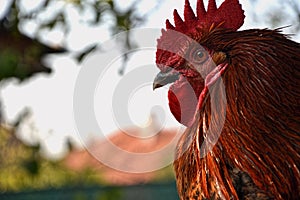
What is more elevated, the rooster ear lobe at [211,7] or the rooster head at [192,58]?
the rooster ear lobe at [211,7]

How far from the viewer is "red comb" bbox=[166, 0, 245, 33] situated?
2.50 metres

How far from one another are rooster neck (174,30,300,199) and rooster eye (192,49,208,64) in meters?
0.08

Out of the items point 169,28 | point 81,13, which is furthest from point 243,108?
point 81,13

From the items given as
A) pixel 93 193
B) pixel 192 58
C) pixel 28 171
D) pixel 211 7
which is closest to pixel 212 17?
pixel 211 7

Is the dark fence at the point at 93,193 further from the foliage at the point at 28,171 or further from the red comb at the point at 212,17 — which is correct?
the red comb at the point at 212,17

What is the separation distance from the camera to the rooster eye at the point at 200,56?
2.40 meters

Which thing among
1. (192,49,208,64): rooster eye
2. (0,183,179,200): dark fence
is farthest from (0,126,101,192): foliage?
(192,49,208,64): rooster eye

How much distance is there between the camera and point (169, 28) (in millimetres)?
2611

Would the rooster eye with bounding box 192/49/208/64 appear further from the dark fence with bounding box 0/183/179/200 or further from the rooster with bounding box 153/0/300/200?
the dark fence with bounding box 0/183/179/200

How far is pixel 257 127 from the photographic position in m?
2.27

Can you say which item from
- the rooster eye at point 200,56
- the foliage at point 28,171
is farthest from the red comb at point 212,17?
the foliage at point 28,171

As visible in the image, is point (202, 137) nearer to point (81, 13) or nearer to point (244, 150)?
point (244, 150)

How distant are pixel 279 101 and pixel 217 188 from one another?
1.11 ft

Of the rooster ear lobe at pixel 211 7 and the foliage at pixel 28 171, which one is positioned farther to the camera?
Answer: the foliage at pixel 28 171
